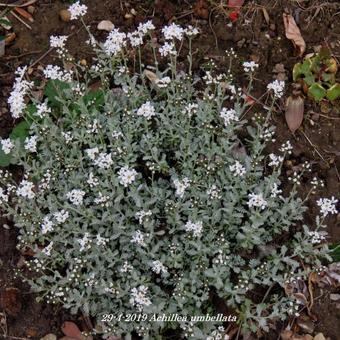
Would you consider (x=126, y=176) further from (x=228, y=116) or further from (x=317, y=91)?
(x=317, y=91)

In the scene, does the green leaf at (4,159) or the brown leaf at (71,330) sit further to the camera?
the green leaf at (4,159)

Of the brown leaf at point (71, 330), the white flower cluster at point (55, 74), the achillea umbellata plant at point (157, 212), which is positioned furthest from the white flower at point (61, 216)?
the white flower cluster at point (55, 74)

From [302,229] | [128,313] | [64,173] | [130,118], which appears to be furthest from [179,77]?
[128,313]

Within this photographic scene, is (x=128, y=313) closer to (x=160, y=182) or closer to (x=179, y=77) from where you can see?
(x=160, y=182)

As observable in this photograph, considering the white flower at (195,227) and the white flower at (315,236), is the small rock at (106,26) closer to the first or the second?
the white flower at (195,227)

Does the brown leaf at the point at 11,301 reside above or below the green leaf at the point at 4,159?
below

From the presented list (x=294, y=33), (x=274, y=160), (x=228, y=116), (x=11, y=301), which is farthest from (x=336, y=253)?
(x=11, y=301)

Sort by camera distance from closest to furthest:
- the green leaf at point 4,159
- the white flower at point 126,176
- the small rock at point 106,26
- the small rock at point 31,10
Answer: the white flower at point 126,176 → the green leaf at point 4,159 → the small rock at point 106,26 → the small rock at point 31,10
